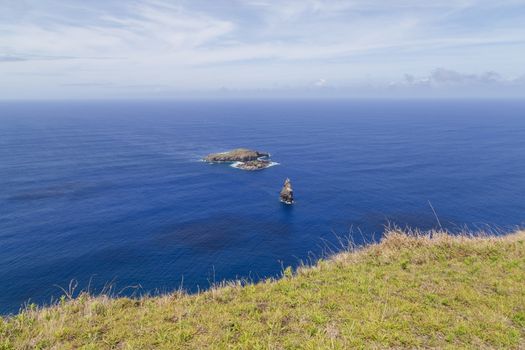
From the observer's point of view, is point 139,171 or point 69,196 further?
point 139,171

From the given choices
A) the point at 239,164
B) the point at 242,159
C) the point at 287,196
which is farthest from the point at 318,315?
the point at 242,159

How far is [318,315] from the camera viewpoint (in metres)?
10.3

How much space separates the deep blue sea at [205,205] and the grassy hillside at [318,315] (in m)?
10.0

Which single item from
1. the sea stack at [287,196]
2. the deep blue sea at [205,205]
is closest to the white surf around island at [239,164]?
the deep blue sea at [205,205]

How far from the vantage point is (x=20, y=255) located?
5272cm

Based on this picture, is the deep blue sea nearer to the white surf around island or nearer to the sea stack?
the sea stack

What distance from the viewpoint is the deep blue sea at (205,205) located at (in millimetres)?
50156

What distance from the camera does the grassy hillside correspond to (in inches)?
356

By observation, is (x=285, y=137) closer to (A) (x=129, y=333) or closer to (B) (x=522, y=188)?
(B) (x=522, y=188)

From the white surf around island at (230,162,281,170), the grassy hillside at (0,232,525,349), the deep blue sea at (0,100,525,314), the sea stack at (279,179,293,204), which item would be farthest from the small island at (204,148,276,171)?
the grassy hillside at (0,232,525,349)

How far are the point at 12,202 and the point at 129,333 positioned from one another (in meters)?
82.7

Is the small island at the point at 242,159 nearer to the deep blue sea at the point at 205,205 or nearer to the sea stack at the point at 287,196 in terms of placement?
the deep blue sea at the point at 205,205

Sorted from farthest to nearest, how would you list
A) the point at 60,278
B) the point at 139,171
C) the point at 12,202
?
the point at 139,171, the point at 12,202, the point at 60,278

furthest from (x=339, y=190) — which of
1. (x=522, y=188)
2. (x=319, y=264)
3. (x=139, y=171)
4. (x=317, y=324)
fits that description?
(x=317, y=324)
